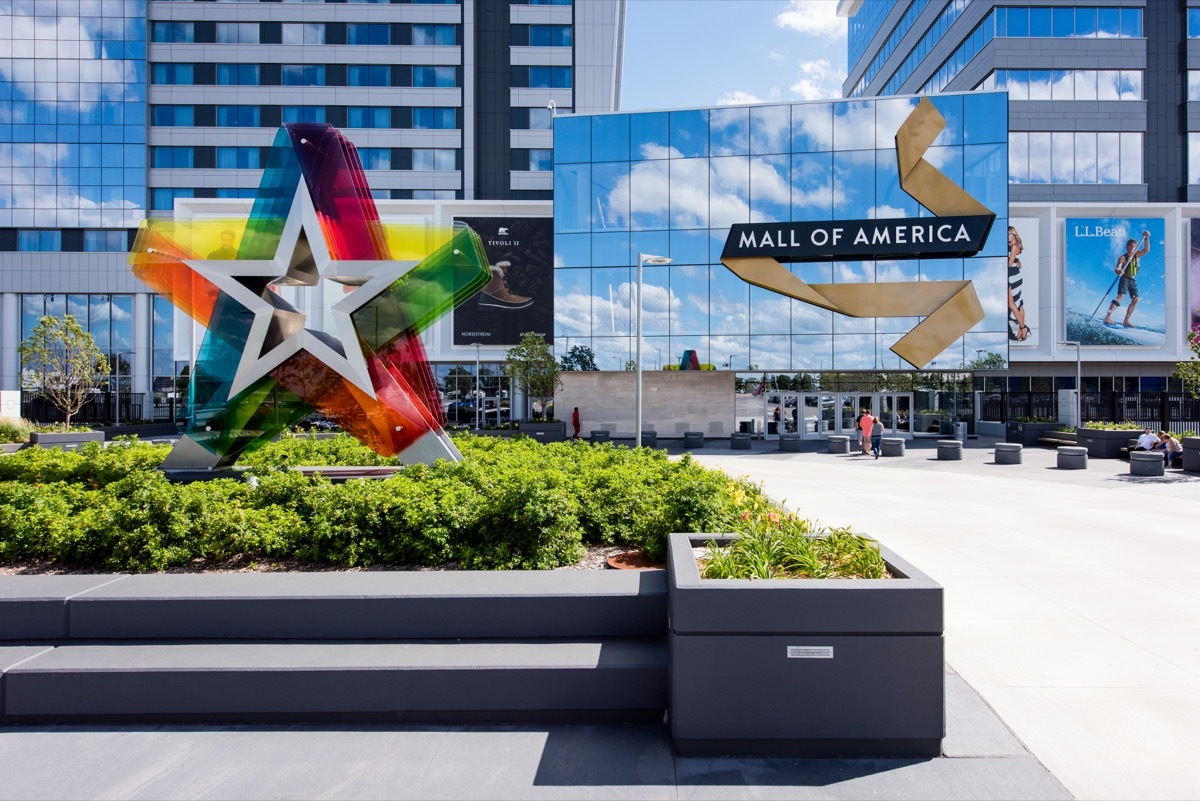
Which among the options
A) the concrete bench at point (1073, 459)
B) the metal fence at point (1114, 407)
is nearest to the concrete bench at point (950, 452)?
the concrete bench at point (1073, 459)

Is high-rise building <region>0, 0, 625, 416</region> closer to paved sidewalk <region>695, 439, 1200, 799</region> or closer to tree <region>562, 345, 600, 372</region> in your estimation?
tree <region>562, 345, 600, 372</region>

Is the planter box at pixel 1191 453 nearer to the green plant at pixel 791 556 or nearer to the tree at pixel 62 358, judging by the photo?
the green plant at pixel 791 556

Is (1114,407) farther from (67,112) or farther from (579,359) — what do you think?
(67,112)

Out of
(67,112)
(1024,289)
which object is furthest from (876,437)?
(67,112)

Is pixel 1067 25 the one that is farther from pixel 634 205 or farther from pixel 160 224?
pixel 160 224

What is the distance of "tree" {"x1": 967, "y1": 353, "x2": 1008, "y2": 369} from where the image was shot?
31297mm

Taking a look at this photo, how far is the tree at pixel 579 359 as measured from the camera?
3453cm

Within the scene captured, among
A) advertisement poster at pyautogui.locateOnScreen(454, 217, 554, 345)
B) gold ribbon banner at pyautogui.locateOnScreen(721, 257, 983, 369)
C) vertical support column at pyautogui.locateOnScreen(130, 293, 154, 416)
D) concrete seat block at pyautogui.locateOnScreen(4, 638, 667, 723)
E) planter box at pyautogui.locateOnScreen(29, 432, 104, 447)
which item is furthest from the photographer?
vertical support column at pyautogui.locateOnScreen(130, 293, 154, 416)

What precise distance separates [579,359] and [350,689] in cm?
3036

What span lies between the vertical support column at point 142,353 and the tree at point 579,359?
107ft

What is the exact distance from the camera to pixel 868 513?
518 inches

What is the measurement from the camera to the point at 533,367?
3278cm

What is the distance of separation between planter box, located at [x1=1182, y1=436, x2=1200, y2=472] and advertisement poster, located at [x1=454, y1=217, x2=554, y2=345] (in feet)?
90.0

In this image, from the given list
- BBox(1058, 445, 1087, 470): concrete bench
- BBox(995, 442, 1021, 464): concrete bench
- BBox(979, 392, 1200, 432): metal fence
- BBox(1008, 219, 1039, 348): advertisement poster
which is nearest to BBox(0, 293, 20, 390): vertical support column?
BBox(995, 442, 1021, 464): concrete bench
